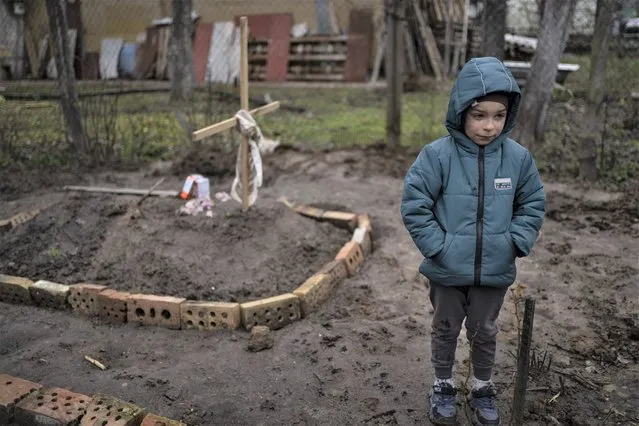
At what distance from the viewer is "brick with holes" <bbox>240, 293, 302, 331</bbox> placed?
3615 mm

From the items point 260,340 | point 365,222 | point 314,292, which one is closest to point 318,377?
point 260,340

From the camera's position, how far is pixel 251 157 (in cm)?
454

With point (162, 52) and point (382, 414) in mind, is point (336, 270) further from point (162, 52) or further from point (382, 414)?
point (162, 52)

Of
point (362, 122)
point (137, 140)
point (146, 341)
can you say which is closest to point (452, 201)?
point (146, 341)

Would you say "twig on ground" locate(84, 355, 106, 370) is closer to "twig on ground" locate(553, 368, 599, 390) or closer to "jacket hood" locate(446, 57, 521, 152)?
"jacket hood" locate(446, 57, 521, 152)

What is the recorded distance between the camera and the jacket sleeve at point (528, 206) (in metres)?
2.51

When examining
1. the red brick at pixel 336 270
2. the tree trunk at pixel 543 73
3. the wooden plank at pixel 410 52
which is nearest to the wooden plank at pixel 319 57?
the wooden plank at pixel 410 52

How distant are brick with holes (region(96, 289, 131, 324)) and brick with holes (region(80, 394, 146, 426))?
109 centimetres

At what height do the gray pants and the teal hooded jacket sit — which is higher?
the teal hooded jacket

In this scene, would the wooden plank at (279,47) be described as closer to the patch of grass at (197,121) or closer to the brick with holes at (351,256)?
the patch of grass at (197,121)

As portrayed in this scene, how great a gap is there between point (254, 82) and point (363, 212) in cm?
1093

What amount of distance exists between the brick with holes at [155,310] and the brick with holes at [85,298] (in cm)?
26

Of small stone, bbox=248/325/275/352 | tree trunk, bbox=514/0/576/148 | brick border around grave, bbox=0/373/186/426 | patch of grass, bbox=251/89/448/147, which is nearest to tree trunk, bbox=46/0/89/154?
patch of grass, bbox=251/89/448/147

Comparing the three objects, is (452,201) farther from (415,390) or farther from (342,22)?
(342,22)
